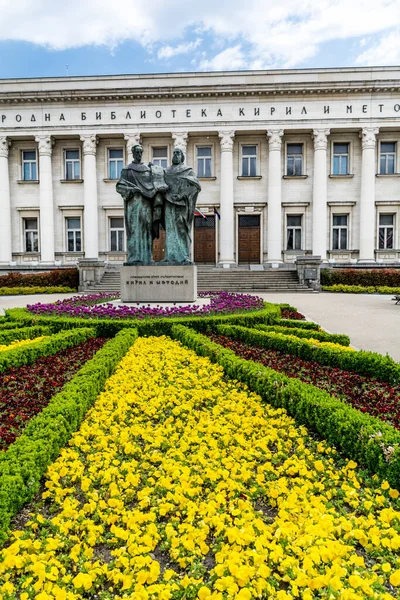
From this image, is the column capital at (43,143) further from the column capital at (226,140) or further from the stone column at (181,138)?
the column capital at (226,140)

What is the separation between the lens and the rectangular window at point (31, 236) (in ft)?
110

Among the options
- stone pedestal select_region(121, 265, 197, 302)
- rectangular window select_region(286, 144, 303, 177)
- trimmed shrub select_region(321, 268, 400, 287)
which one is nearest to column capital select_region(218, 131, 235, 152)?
rectangular window select_region(286, 144, 303, 177)

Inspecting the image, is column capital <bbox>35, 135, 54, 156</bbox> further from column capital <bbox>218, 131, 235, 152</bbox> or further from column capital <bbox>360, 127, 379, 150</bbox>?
column capital <bbox>360, 127, 379, 150</bbox>

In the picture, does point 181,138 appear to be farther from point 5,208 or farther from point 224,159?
point 5,208

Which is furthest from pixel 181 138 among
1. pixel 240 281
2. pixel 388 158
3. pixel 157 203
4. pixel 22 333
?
pixel 22 333

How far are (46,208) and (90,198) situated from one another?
325 centimetres

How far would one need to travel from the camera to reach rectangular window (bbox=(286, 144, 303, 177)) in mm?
32156

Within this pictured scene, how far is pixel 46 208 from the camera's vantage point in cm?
3203

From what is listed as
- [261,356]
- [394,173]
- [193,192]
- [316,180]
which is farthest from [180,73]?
[261,356]

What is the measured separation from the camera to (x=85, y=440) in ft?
14.0

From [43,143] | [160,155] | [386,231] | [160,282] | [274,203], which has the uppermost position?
[43,143]

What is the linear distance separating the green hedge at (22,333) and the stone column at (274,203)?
23402mm

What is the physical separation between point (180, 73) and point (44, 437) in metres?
32.1

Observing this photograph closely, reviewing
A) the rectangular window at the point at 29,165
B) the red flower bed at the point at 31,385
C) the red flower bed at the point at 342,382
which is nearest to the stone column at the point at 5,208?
the rectangular window at the point at 29,165
